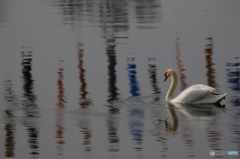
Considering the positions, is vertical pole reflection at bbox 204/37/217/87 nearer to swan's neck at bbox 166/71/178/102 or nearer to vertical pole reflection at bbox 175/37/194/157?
vertical pole reflection at bbox 175/37/194/157

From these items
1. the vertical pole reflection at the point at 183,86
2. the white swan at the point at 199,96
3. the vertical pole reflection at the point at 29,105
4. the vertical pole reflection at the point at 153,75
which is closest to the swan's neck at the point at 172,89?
the white swan at the point at 199,96

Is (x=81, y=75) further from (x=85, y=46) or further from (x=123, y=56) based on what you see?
(x=85, y=46)

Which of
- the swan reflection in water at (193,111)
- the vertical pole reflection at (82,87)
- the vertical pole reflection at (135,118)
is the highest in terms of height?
the vertical pole reflection at (82,87)

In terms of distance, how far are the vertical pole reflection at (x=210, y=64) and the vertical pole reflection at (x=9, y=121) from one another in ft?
13.6

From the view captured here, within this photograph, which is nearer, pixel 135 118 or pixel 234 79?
pixel 135 118

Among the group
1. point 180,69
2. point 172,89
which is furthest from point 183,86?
point 180,69

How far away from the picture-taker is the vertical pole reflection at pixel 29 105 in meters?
10.3

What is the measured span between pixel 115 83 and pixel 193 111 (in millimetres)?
2857

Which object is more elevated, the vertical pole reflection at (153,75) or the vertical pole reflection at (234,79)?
the vertical pole reflection at (153,75)

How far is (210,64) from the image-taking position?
53.8ft

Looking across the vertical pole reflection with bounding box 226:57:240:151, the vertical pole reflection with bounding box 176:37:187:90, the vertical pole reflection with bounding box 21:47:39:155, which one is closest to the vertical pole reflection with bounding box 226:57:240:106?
the vertical pole reflection with bounding box 226:57:240:151

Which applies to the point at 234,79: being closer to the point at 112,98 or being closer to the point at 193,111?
the point at 193,111

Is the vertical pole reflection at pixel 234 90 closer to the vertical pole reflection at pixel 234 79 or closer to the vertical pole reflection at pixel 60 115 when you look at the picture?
the vertical pole reflection at pixel 234 79

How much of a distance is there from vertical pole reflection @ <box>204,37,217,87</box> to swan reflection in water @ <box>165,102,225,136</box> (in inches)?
69.1
